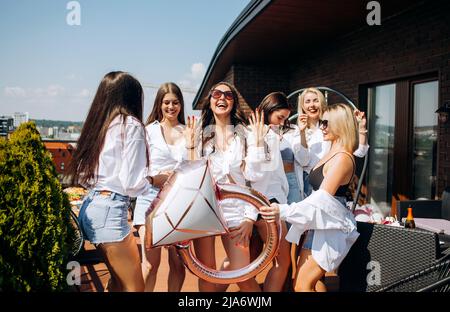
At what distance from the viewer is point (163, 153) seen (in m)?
2.69

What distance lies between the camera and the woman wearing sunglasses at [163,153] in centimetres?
252

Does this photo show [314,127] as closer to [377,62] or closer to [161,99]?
[161,99]

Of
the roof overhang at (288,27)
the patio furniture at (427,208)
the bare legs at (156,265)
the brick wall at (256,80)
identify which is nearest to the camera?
the bare legs at (156,265)

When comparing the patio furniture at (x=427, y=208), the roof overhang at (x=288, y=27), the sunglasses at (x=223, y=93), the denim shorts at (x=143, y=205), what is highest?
the roof overhang at (x=288, y=27)

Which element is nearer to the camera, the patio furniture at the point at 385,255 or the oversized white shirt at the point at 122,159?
the oversized white shirt at the point at 122,159

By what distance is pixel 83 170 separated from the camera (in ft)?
6.38

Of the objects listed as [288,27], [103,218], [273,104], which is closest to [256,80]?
[288,27]

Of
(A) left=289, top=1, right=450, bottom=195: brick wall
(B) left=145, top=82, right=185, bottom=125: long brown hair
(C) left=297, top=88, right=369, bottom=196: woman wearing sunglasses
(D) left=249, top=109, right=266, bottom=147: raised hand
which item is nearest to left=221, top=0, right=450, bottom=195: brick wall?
(A) left=289, top=1, right=450, bottom=195: brick wall

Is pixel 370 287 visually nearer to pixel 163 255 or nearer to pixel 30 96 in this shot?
pixel 163 255

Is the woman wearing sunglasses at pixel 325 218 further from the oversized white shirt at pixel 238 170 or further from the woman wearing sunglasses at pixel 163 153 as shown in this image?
the woman wearing sunglasses at pixel 163 153

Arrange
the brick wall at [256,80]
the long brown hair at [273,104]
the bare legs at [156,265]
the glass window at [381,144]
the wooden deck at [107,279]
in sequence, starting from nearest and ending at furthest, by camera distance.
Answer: the bare legs at [156,265]
the long brown hair at [273,104]
the wooden deck at [107,279]
the glass window at [381,144]
the brick wall at [256,80]

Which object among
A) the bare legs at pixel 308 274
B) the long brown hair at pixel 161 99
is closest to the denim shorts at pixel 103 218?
the bare legs at pixel 308 274

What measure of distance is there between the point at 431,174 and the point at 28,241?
4.49 m

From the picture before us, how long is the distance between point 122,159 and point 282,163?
1.10 m
